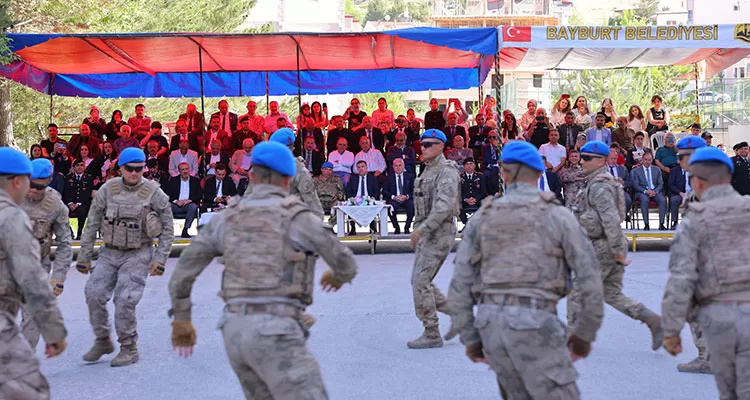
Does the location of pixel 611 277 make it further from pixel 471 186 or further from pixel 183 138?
pixel 183 138

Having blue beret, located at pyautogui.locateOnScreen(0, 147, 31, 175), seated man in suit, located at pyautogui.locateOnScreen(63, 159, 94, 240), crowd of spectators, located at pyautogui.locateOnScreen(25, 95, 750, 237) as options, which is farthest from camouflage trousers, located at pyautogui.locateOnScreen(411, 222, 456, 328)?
seated man in suit, located at pyautogui.locateOnScreen(63, 159, 94, 240)

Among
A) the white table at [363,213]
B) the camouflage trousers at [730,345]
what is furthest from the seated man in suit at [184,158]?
the camouflage trousers at [730,345]

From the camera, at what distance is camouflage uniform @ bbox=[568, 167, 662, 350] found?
820 centimetres

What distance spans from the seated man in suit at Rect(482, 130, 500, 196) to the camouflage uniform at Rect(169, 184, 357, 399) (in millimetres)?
12737

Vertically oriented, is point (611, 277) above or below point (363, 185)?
below

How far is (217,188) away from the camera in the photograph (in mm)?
17422

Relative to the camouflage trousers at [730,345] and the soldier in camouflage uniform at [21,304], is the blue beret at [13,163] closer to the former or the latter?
the soldier in camouflage uniform at [21,304]

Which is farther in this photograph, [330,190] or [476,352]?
[330,190]

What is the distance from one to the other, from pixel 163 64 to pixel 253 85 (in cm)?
353

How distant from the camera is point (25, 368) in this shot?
198 inches

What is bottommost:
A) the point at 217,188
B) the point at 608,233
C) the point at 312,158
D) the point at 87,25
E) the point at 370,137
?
the point at 217,188

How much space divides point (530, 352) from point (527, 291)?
31 centimetres

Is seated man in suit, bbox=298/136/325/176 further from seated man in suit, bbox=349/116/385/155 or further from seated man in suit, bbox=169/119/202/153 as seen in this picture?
seated man in suit, bbox=169/119/202/153

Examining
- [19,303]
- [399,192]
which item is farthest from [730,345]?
[399,192]
